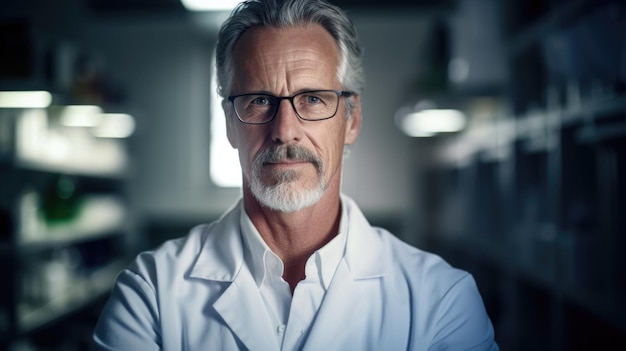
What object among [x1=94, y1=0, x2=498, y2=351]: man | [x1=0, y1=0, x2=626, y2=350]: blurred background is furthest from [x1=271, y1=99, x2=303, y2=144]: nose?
[x1=0, y1=0, x2=626, y2=350]: blurred background

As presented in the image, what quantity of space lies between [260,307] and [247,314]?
0.03 m

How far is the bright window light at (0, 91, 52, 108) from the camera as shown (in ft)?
7.23

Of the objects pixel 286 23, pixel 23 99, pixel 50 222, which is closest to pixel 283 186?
pixel 286 23

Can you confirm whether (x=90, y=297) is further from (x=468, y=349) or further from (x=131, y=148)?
(x=468, y=349)

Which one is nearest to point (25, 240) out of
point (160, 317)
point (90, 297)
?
point (90, 297)

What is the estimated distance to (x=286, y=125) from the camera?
1.10 meters

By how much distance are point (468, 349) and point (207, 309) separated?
56 cm

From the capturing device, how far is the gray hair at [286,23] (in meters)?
1.14

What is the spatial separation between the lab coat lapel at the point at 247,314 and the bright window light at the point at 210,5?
120 centimetres

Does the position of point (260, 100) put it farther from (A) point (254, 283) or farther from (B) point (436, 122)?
(B) point (436, 122)

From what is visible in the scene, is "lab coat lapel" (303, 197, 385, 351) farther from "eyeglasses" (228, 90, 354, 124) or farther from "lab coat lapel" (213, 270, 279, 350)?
"eyeglasses" (228, 90, 354, 124)

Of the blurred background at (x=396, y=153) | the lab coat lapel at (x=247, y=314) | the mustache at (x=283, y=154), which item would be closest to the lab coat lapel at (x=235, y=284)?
the lab coat lapel at (x=247, y=314)

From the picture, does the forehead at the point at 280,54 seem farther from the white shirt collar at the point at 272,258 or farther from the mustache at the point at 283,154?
the white shirt collar at the point at 272,258

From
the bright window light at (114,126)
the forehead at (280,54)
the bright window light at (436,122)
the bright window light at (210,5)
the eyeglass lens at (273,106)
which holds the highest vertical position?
the bright window light at (210,5)
